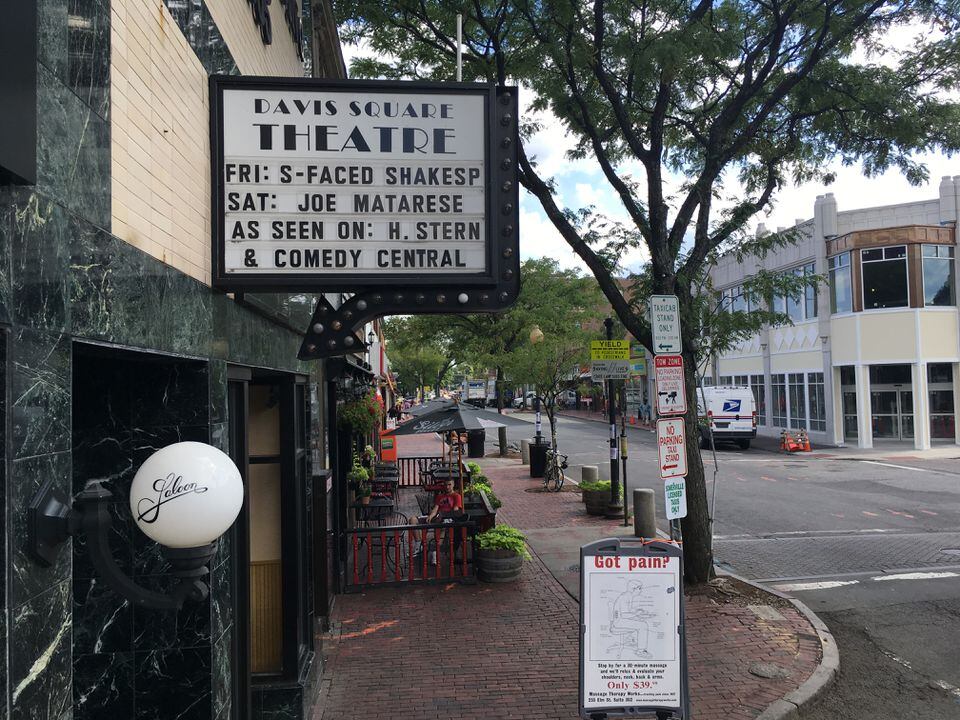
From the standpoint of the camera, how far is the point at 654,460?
23.8 metres

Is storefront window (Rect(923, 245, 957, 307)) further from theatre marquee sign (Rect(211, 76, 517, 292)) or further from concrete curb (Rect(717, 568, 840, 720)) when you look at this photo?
→ theatre marquee sign (Rect(211, 76, 517, 292))

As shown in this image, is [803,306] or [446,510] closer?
[446,510]

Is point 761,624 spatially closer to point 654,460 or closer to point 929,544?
point 929,544

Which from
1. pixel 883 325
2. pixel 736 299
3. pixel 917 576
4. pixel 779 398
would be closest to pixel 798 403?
pixel 779 398

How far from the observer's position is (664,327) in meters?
6.75

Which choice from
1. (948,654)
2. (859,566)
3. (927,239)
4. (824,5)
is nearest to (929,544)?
(859,566)

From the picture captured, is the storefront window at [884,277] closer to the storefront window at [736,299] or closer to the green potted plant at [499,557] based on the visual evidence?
the storefront window at [736,299]

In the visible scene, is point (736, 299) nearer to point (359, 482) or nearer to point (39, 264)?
point (359, 482)

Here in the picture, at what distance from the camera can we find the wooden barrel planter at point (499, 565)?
30.6 ft

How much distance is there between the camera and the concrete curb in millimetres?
5577

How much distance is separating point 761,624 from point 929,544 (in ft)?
18.1

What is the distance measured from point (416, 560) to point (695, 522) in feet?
13.6

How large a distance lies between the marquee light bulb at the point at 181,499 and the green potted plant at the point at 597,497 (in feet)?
39.9

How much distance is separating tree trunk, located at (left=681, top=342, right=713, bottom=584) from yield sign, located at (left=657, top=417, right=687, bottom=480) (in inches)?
87.4
